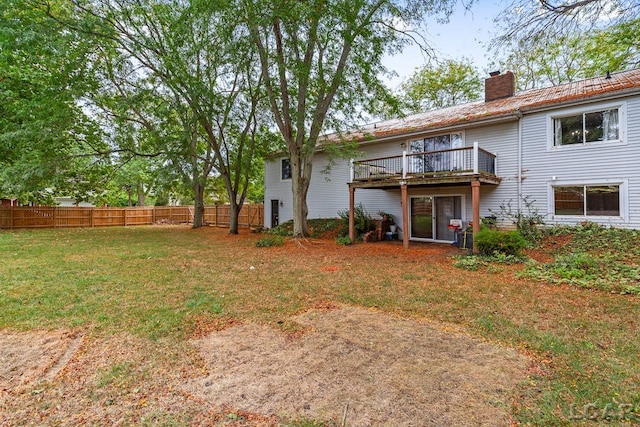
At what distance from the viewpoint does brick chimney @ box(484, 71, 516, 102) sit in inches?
490

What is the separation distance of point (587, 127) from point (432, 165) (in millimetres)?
4447

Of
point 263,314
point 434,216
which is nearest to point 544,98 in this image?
point 434,216

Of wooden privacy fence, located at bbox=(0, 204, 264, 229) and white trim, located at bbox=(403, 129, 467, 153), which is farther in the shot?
wooden privacy fence, located at bbox=(0, 204, 264, 229)

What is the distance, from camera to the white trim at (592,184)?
8539 mm

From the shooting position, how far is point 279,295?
17.4 ft

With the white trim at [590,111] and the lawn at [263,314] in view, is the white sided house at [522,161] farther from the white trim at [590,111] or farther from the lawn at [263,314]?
the lawn at [263,314]

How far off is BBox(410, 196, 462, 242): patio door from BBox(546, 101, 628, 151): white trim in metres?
3.28

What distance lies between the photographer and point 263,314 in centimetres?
438

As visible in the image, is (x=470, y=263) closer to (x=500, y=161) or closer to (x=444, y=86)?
(x=500, y=161)

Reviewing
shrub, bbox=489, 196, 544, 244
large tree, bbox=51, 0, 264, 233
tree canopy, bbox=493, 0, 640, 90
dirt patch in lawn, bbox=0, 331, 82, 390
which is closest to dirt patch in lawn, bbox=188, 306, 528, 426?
dirt patch in lawn, bbox=0, 331, 82, 390

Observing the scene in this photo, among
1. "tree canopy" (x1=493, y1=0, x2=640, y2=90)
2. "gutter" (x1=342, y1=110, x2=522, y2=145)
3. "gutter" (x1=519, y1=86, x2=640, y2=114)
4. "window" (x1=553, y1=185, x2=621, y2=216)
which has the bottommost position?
"window" (x1=553, y1=185, x2=621, y2=216)

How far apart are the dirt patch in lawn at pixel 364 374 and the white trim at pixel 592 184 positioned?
828cm

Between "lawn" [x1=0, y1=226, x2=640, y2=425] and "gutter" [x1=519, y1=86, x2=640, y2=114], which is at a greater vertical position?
"gutter" [x1=519, y1=86, x2=640, y2=114]

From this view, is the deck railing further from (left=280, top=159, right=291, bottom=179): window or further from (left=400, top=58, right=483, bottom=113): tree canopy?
(left=400, top=58, right=483, bottom=113): tree canopy
